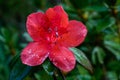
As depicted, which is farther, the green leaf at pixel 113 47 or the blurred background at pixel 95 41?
the green leaf at pixel 113 47

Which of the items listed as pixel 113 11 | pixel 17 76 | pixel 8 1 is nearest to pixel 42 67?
pixel 17 76

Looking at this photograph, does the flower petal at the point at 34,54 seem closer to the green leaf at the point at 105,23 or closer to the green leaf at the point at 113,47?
the green leaf at the point at 105,23

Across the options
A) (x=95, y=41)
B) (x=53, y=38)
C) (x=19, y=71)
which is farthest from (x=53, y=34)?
(x=95, y=41)

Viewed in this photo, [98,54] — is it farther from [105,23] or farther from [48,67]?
[48,67]

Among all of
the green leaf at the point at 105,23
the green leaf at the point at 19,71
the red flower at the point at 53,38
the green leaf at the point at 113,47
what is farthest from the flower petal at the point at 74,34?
the green leaf at the point at 113,47

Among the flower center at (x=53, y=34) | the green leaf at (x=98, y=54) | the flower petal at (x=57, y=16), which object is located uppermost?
the flower petal at (x=57, y=16)

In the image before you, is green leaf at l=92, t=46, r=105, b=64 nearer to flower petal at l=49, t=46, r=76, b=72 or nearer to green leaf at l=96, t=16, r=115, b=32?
green leaf at l=96, t=16, r=115, b=32

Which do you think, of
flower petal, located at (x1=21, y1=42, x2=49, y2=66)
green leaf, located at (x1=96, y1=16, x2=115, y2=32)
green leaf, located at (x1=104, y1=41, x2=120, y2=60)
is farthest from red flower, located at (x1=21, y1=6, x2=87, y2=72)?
green leaf, located at (x1=104, y1=41, x2=120, y2=60)
